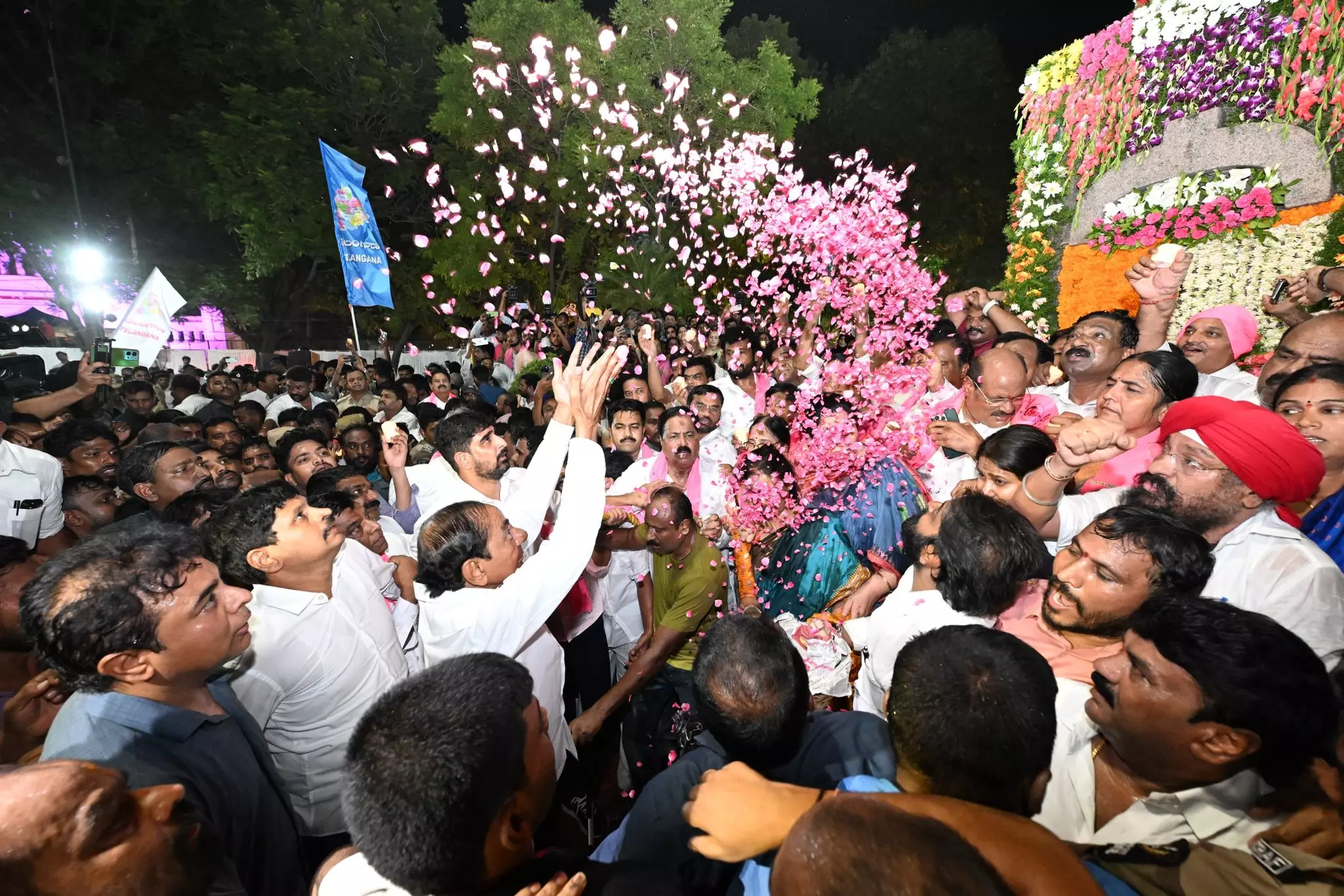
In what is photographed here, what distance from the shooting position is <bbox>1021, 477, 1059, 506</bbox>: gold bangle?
292 centimetres

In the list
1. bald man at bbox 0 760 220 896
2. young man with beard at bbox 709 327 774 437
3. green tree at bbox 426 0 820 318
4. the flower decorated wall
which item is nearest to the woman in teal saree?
young man with beard at bbox 709 327 774 437

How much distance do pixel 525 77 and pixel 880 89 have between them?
1272 centimetres

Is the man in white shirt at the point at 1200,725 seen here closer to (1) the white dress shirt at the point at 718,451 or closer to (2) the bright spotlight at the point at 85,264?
(1) the white dress shirt at the point at 718,451

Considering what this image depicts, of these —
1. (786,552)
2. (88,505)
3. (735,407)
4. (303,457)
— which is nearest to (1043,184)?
(735,407)

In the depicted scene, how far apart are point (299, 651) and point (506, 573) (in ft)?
2.46

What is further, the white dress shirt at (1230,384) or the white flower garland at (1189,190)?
the white flower garland at (1189,190)

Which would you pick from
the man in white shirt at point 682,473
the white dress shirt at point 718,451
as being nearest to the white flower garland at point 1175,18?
the white dress shirt at point 718,451

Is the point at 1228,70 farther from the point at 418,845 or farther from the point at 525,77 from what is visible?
Result: the point at 525,77

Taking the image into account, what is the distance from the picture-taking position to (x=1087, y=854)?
1489 millimetres

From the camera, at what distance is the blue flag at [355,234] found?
9.45 meters

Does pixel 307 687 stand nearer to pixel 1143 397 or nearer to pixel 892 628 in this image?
Answer: pixel 892 628

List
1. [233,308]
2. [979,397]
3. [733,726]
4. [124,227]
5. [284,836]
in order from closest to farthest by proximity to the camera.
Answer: [733,726]
[284,836]
[979,397]
[124,227]
[233,308]

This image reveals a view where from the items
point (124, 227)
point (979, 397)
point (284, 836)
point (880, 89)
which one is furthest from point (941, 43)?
point (284, 836)

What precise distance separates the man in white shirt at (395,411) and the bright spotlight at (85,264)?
12737 millimetres
